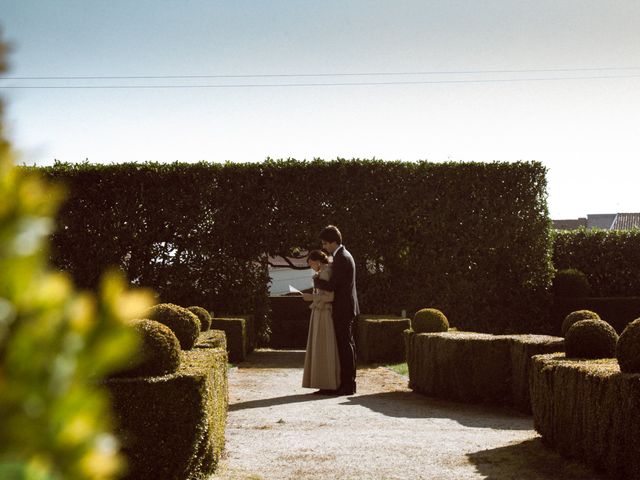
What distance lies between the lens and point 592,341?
788 centimetres

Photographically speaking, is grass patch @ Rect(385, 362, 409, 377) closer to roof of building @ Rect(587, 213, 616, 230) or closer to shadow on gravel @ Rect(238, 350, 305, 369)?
shadow on gravel @ Rect(238, 350, 305, 369)

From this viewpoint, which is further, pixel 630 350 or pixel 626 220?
pixel 626 220

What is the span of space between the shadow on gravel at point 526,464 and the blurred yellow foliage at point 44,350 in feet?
20.6

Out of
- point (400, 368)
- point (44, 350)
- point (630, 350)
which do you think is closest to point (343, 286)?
point (400, 368)

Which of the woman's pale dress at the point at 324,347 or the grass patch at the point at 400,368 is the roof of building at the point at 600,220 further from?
the woman's pale dress at the point at 324,347

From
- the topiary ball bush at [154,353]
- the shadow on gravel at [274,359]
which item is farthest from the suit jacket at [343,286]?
the topiary ball bush at [154,353]

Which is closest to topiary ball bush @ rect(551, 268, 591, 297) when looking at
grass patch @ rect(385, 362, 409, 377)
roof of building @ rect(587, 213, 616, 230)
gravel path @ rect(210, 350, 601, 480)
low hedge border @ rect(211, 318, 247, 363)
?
grass patch @ rect(385, 362, 409, 377)

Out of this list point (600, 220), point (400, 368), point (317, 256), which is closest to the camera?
point (317, 256)

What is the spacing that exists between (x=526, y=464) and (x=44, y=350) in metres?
7.03

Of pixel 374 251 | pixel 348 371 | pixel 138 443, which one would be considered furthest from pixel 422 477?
pixel 374 251

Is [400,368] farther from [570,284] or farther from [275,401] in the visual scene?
[570,284]

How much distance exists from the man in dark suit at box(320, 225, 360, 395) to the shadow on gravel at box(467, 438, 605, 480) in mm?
4105

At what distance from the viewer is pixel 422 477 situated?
21.5ft

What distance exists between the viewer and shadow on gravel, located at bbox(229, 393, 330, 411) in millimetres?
10750
